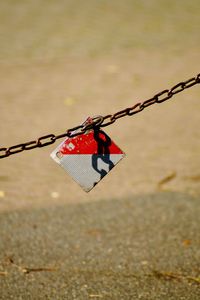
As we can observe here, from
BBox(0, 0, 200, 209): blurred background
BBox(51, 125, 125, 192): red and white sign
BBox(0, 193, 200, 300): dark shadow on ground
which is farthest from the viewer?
BBox(0, 0, 200, 209): blurred background

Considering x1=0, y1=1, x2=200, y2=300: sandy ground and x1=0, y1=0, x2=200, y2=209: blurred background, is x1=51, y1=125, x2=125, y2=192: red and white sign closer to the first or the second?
x1=0, y1=1, x2=200, y2=300: sandy ground

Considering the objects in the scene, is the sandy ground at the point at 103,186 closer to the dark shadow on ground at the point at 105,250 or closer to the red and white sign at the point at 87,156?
the dark shadow on ground at the point at 105,250

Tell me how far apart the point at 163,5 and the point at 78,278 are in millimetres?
9484

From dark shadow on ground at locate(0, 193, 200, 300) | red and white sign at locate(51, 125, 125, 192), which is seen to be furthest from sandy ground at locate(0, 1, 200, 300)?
red and white sign at locate(51, 125, 125, 192)

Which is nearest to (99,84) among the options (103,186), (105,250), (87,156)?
(103,186)

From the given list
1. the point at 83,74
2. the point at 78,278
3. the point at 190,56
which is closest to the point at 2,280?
the point at 78,278

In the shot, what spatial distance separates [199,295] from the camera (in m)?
2.73

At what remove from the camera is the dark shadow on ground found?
281cm

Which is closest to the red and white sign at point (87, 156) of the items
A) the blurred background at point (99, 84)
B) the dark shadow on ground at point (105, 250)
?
the dark shadow on ground at point (105, 250)

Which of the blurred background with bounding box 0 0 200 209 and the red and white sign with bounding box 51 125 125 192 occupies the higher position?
the blurred background with bounding box 0 0 200 209

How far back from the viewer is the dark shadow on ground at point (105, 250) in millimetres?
2807

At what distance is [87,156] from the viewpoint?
2.45 metres

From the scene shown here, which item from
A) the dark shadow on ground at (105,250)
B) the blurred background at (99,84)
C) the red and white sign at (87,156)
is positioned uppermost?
the blurred background at (99,84)

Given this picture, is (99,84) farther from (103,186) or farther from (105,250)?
(105,250)
